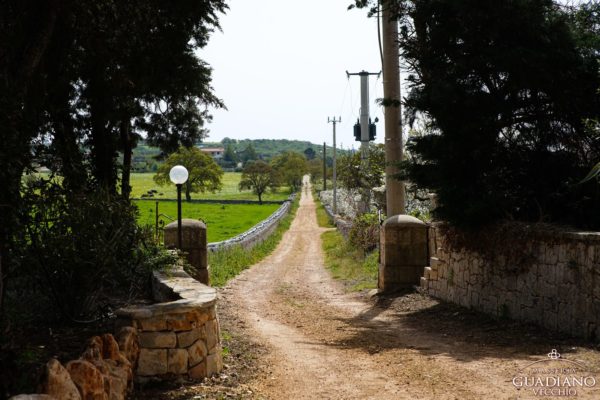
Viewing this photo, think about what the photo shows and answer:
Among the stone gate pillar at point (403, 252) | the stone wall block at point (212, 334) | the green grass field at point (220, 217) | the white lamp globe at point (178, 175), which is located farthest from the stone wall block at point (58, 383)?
the green grass field at point (220, 217)

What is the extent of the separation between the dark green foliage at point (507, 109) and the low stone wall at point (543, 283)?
2.76 feet

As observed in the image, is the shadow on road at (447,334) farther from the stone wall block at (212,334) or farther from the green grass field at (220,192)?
the green grass field at (220,192)

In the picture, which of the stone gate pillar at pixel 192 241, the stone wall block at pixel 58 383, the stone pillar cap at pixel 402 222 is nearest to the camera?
the stone wall block at pixel 58 383

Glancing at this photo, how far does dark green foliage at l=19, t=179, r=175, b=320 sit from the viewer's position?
22.5 ft

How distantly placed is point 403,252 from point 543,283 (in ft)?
16.9

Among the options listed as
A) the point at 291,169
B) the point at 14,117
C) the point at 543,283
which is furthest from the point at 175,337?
the point at 291,169

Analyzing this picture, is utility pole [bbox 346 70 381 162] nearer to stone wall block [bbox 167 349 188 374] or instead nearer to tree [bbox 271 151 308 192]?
stone wall block [bbox 167 349 188 374]

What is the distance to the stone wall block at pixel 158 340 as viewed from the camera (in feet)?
19.8

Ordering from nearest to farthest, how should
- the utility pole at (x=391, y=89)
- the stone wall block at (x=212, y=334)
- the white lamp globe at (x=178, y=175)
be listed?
the stone wall block at (x=212, y=334)
the white lamp globe at (x=178, y=175)
the utility pole at (x=391, y=89)

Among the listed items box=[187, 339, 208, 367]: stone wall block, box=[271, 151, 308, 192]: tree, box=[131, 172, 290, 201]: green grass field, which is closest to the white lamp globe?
box=[187, 339, 208, 367]: stone wall block

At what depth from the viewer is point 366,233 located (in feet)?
72.8

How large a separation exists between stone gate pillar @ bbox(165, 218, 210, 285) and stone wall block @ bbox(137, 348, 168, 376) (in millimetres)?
6669

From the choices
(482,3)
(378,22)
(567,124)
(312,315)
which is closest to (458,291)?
(312,315)

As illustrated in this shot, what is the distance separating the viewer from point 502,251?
9586 mm
